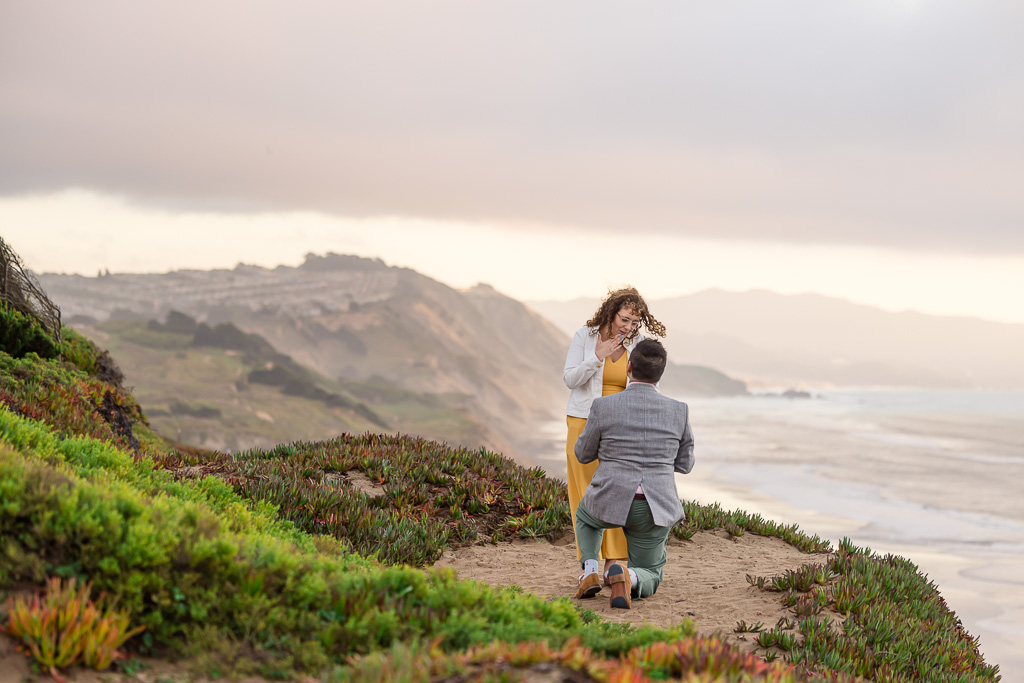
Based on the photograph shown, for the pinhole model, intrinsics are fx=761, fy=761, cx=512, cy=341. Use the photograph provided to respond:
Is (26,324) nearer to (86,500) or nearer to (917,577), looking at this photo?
(86,500)

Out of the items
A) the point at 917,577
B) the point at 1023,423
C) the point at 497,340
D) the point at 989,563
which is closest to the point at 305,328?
the point at 497,340

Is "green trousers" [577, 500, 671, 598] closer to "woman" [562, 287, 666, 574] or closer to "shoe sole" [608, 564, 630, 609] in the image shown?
"woman" [562, 287, 666, 574]

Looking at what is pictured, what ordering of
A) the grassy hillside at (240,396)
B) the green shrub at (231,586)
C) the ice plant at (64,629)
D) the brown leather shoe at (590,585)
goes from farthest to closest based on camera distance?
the grassy hillside at (240,396) → the brown leather shoe at (590,585) → the green shrub at (231,586) → the ice plant at (64,629)

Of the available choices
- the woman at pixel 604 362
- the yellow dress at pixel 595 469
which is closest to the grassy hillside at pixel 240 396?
the yellow dress at pixel 595 469

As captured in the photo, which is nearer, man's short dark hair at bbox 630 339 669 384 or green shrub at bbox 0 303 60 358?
man's short dark hair at bbox 630 339 669 384

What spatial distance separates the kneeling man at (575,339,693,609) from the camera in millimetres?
6062

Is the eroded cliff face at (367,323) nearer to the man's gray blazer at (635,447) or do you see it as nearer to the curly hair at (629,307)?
the curly hair at (629,307)

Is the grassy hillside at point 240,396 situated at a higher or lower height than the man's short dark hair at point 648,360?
lower

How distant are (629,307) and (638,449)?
56.7 inches

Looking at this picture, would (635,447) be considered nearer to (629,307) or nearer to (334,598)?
(629,307)

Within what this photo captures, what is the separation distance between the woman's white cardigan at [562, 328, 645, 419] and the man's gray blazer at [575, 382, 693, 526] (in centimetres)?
62

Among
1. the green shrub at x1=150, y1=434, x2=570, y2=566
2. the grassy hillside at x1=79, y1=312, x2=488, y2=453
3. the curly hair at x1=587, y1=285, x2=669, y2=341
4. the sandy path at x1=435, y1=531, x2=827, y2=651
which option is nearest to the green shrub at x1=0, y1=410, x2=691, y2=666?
the sandy path at x1=435, y1=531, x2=827, y2=651

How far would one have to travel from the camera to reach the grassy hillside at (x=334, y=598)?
3.69 metres

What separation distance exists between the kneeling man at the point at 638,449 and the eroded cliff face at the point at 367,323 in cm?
8496
